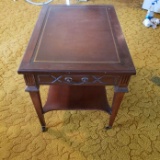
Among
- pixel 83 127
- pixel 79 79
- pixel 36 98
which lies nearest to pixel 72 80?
pixel 79 79

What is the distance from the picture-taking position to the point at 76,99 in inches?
44.2

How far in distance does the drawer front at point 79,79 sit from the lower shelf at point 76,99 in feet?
0.86

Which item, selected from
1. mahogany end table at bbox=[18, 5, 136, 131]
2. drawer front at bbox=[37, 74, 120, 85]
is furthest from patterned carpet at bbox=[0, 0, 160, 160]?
drawer front at bbox=[37, 74, 120, 85]

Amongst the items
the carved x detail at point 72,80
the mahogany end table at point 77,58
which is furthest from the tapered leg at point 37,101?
the carved x detail at point 72,80

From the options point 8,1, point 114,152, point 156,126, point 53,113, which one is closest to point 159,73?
point 156,126

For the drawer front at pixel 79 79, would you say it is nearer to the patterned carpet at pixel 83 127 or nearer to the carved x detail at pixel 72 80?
the carved x detail at pixel 72 80

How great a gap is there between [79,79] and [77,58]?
117 mm

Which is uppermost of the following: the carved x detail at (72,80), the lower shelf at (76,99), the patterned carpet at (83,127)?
the carved x detail at (72,80)

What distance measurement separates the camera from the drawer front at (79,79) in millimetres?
836

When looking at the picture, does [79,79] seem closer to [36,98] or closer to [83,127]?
[36,98]

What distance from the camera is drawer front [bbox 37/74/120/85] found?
2.74 ft

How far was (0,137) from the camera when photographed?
1.16 metres

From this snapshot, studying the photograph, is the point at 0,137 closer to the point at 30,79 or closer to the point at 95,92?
the point at 30,79

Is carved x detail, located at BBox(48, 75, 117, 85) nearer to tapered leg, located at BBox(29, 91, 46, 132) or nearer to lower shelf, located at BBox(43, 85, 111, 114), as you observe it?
tapered leg, located at BBox(29, 91, 46, 132)
